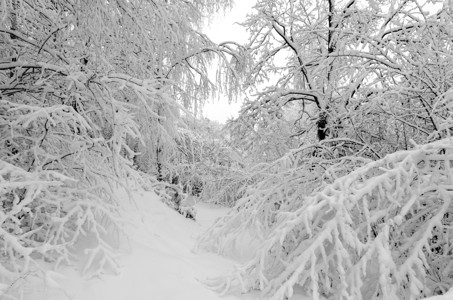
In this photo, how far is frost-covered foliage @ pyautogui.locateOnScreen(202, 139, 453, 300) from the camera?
8.70ft

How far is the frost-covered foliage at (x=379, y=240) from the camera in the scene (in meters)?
2.65

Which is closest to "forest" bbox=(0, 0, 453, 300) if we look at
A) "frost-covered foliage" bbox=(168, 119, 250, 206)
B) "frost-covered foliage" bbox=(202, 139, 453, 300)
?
"frost-covered foliage" bbox=(202, 139, 453, 300)

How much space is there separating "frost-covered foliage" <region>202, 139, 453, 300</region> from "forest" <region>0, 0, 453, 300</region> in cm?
2

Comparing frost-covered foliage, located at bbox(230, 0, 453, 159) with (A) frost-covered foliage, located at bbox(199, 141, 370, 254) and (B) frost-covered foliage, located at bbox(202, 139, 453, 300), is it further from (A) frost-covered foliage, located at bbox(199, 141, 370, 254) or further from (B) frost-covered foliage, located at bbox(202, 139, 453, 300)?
(B) frost-covered foliage, located at bbox(202, 139, 453, 300)

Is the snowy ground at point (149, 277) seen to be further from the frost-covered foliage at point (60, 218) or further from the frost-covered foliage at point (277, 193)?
the frost-covered foliage at point (277, 193)

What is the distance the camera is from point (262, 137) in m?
5.93

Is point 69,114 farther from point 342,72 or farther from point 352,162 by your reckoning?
point 342,72

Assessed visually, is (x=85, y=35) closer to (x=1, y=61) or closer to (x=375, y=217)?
(x=1, y=61)

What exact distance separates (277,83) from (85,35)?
142 inches

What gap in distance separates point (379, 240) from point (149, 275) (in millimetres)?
1897

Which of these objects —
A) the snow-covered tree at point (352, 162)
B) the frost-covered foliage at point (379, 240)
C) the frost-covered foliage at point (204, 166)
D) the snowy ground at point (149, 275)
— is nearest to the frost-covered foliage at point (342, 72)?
the snow-covered tree at point (352, 162)

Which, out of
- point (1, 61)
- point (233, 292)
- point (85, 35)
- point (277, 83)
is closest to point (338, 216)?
point (233, 292)

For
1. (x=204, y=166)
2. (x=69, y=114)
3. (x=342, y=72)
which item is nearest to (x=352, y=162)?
(x=342, y=72)

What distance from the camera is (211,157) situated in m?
10.5
